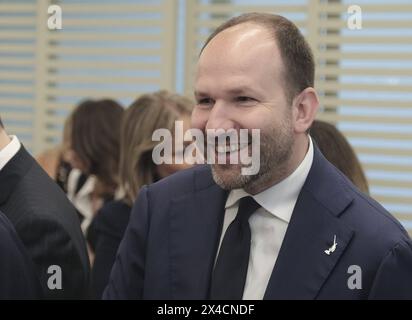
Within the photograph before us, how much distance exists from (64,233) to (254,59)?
52 centimetres

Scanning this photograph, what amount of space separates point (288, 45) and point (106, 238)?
3.17 ft

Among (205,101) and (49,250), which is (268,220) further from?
(49,250)

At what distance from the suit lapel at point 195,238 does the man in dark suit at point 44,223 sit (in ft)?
0.87

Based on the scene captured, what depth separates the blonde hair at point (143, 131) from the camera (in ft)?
6.79

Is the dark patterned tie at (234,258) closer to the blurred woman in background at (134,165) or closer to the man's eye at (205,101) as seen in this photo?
the man's eye at (205,101)

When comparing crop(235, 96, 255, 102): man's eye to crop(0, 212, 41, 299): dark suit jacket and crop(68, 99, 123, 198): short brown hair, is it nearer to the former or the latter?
crop(0, 212, 41, 299): dark suit jacket

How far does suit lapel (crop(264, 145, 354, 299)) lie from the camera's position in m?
1.18

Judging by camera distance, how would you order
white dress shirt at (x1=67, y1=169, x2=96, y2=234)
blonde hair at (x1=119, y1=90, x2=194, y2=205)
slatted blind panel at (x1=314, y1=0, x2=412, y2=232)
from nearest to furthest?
blonde hair at (x1=119, y1=90, x2=194, y2=205)
white dress shirt at (x1=67, y1=169, x2=96, y2=234)
slatted blind panel at (x1=314, y1=0, x2=412, y2=232)

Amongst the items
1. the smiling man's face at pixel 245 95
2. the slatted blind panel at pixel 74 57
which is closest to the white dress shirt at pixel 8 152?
the smiling man's face at pixel 245 95

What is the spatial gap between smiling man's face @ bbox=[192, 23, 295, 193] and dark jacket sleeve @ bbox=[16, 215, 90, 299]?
0.39m

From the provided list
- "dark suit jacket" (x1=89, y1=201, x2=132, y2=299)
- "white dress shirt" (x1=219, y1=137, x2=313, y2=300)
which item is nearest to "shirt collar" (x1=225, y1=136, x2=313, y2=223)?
"white dress shirt" (x1=219, y1=137, x2=313, y2=300)

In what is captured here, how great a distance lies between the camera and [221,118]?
3.89 feet
